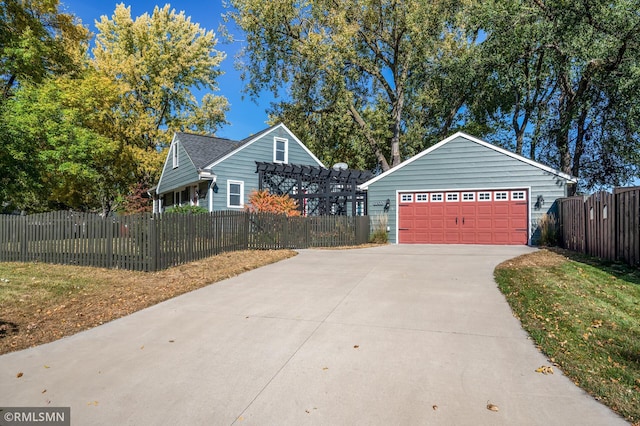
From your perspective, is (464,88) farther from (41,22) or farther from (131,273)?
(41,22)

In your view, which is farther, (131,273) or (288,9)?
(288,9)

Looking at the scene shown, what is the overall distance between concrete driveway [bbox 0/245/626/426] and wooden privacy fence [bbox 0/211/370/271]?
3.16 m

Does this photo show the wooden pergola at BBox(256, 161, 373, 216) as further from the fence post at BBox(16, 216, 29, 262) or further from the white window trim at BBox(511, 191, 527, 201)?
the fence post at BBox(16, 216, 29, 262)

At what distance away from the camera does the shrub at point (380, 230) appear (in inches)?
634

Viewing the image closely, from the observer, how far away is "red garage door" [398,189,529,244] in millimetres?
14805

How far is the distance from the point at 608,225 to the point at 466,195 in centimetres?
691

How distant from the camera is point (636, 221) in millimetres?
7742

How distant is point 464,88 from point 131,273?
21.2 meters

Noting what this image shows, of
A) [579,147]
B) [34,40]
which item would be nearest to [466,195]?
[579,147]

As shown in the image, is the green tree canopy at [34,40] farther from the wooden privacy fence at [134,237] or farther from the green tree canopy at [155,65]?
the wooden privacy fence at [134,237]

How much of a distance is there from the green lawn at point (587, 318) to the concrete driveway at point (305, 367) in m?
0.23

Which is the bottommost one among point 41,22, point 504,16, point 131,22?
point 504,16

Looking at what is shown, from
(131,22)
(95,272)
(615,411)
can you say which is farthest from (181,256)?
(131,22)

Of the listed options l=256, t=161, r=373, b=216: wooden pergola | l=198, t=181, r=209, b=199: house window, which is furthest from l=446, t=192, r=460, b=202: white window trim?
l=198, t=181, r=209, b=199: house window
